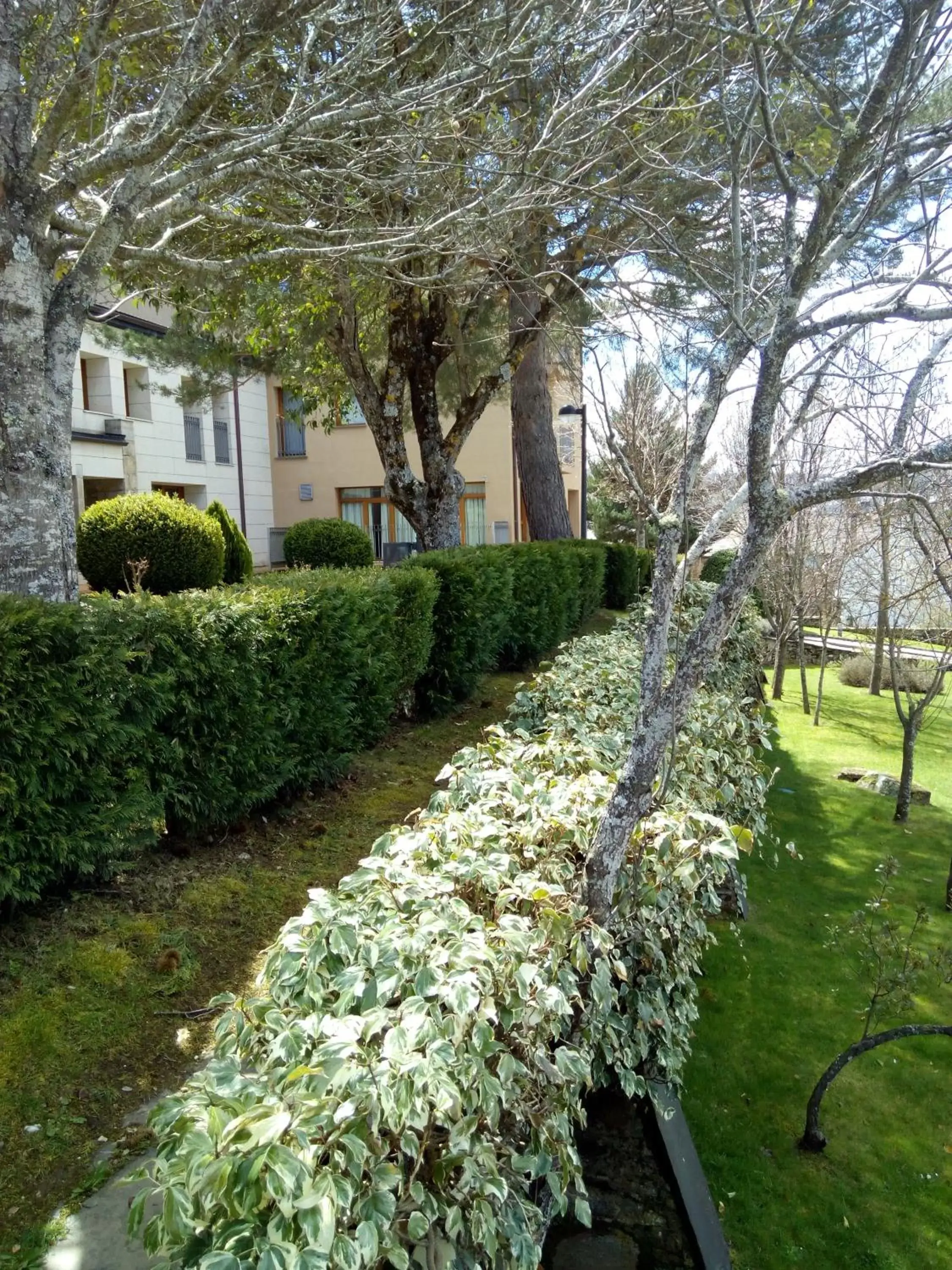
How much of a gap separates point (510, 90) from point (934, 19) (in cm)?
617

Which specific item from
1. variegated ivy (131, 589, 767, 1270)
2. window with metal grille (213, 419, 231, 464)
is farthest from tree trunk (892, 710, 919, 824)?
window with metal grille (213, 419, 231, 464)

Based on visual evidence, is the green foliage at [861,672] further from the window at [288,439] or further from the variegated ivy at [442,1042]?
the window at [288,439]

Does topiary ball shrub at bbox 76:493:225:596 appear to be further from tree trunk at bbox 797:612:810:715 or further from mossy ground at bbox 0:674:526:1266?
tree trunk at bbox 797:612:810:715

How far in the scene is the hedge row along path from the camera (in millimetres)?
2344

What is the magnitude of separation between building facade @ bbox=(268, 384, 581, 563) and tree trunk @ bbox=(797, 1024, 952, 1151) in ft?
56.1

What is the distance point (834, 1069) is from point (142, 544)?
938cm

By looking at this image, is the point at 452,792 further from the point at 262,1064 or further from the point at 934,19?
the point at 934,19

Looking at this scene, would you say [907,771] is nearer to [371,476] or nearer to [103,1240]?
[103,1240]

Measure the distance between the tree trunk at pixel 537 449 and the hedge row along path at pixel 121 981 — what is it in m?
10.0

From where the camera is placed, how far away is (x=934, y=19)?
2.25 metres

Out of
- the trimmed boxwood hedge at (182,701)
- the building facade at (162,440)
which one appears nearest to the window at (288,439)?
the building facade at (162,440)

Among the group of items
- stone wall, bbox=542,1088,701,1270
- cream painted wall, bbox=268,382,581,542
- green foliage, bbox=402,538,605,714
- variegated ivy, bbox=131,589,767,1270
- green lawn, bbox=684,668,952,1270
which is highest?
cream painted wall, bbox=268,382,581,542

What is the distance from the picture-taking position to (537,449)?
45.2 feet

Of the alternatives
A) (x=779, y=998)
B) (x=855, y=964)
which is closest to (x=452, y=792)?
(x=779, y=998)
